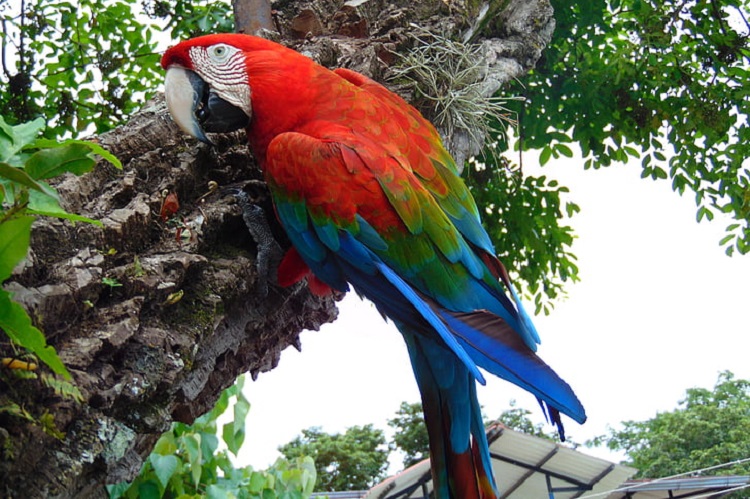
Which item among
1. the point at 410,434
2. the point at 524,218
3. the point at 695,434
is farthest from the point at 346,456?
the point at 524,218

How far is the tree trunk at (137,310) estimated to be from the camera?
0.88 metres

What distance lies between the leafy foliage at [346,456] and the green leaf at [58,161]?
6214 millimetres

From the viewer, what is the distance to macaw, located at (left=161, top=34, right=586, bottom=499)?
1.20 meters

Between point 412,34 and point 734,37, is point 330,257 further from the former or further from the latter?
point 734,37

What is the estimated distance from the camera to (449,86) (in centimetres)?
192

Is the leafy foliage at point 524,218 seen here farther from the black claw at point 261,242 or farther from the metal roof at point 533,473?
the black claw at point 261,242

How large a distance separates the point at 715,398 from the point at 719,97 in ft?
13.2

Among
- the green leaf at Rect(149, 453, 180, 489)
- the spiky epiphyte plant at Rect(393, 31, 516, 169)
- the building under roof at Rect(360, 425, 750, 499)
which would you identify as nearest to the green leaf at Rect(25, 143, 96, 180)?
the green leaf at Rect(149, 453, 180, 489)

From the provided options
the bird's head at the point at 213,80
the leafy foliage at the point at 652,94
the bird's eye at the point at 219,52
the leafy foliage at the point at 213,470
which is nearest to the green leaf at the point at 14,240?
the bird's head at the point at 213,80

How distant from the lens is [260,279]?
1.30 m

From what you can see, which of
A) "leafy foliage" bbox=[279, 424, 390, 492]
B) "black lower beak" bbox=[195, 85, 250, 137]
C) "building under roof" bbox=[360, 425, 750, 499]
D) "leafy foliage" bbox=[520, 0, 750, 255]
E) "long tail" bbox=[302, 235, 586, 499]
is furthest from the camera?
"leafy foliage" bbox=[279, 424, 390, 492]

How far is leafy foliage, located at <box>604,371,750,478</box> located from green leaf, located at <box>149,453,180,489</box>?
455 cm

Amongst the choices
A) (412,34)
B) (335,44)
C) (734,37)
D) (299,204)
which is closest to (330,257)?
(299,204)

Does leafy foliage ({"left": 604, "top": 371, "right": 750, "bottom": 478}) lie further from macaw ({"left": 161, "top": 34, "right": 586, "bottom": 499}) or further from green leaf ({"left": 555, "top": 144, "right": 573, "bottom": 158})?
macaw ({"left": 161, "top": 34, "right": 586, "bottom": 499})
